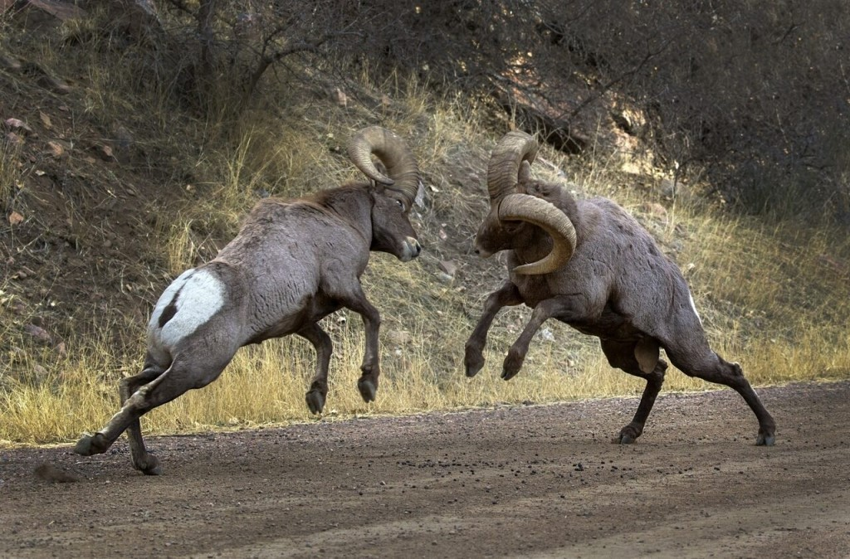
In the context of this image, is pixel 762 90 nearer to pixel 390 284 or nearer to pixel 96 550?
pixel 390 284

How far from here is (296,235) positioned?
9008 mm

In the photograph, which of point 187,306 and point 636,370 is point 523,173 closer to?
point 636,370

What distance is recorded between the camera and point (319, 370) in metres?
9.54

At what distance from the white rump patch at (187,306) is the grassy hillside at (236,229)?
8.25 feet

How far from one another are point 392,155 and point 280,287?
207cm

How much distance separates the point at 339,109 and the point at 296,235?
10.2m

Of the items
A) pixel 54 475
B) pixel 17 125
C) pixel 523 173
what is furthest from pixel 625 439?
pixel 17 125

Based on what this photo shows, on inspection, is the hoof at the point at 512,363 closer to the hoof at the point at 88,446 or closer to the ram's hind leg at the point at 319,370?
the ram's hind leg at the point at 319,370

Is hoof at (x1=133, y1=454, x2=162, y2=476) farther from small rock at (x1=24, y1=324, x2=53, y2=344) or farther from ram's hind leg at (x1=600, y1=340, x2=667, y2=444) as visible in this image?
small rock at (x1=24, y1=324, x2=53, y2=344)

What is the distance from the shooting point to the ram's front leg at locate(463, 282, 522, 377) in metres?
9.01

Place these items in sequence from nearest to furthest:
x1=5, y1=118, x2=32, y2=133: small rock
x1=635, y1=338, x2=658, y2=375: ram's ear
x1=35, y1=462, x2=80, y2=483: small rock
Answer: x1=35, y1=462, x2=80, y2=483: small rock → x1=635, y1=338, x2=658, y2=375: ram's ear → x1=5, y1=118, x2=32, y2=133: small rock

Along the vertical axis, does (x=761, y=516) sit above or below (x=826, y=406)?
above

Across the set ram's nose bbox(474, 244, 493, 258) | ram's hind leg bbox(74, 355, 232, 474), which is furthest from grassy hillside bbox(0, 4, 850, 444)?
ram's nose bbox(474, 244, 493, 258)

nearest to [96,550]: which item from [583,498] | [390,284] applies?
[583,498]
